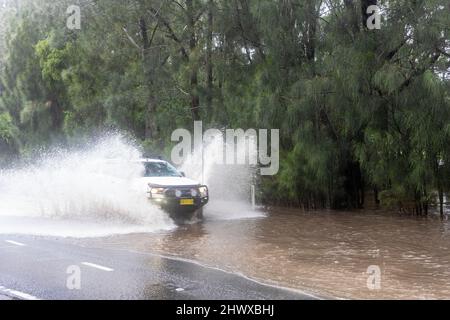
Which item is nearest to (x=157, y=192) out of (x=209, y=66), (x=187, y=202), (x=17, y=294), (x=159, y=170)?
(x=187, y=202)

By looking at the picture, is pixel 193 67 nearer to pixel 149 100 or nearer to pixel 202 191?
pixel 149 100

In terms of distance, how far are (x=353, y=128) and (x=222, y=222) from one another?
4.64 m

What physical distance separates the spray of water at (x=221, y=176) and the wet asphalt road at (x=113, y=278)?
352 inches

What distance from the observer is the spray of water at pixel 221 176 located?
62.7ft

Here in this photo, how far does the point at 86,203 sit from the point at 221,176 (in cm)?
593

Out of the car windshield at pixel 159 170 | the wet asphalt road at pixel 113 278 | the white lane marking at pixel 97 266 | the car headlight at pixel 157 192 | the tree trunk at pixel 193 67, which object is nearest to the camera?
the wet asphalt road at pixel 113 278

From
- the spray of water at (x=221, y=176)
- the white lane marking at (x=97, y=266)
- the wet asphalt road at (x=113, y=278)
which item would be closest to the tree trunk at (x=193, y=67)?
the spray of water at (x=221, y=176)

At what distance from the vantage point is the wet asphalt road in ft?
23.1

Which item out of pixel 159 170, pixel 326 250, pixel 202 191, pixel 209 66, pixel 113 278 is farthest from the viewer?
pixel 209 66

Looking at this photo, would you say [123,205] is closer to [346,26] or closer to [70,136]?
[346,26]

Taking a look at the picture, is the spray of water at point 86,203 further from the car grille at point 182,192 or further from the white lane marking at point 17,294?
the white lane marking at point 17,294

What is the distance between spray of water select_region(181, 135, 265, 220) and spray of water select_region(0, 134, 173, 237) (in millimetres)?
2610

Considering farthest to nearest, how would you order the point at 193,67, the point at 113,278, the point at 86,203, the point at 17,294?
the point at 193,67
the point at 86,203
the point at 113,278
the point at 17,294

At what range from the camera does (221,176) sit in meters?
19.6
